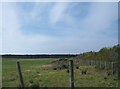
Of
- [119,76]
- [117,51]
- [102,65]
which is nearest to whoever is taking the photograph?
[119,76]

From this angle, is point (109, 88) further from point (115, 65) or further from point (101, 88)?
point (115, 65)

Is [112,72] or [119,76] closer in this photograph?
[119,76]

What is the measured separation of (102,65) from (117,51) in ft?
15.1

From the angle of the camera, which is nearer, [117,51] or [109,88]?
[109,88]

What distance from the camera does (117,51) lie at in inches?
1287

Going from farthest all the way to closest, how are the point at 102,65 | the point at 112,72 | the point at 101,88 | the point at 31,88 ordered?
the point at 102,65 < the point at 112,72 < the point at 101,88 < the point at 31,88

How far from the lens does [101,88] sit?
17.7 metres

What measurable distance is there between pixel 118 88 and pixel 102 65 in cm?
1844

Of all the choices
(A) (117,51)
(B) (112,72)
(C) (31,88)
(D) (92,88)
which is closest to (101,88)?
(D) (92,88)

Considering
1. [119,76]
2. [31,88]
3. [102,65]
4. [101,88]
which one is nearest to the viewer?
[31,88]

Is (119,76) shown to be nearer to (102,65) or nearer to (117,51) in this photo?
(117,51)

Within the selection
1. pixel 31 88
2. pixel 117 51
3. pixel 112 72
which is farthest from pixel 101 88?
pixel 117 51

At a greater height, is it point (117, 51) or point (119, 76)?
point (117, 51)

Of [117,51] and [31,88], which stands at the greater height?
[117,51]
